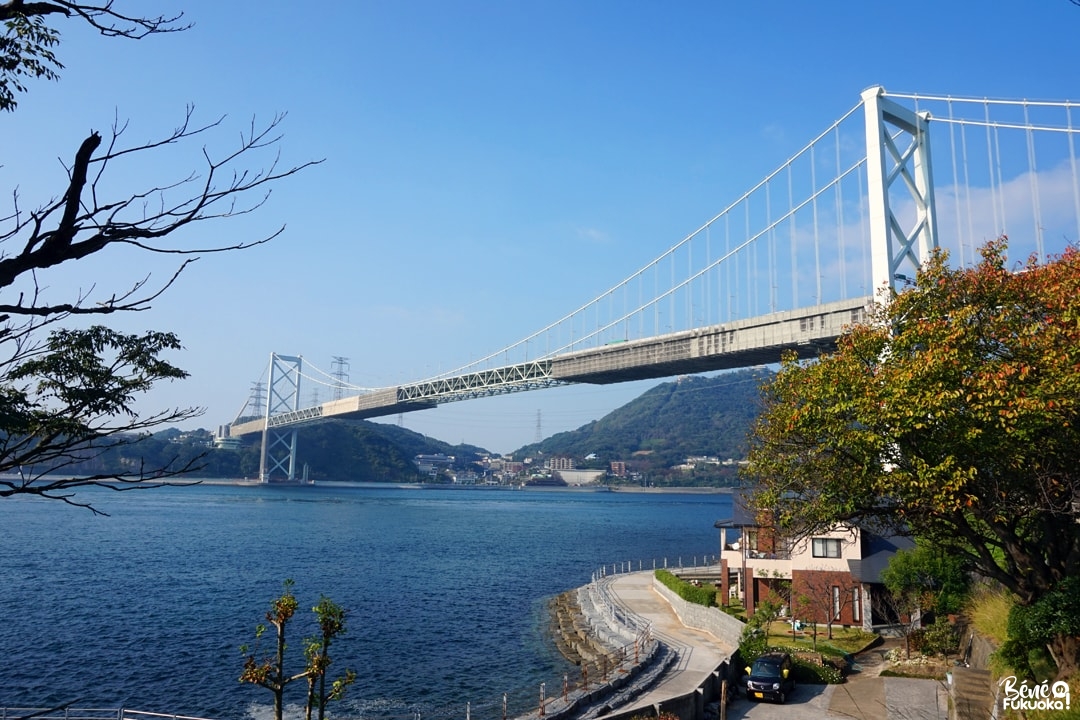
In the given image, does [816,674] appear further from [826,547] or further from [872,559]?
[872,559]

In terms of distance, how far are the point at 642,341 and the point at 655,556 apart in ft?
67.7

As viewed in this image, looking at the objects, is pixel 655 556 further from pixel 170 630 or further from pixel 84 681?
pixel 84 681

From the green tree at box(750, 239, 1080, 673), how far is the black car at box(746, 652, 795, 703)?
4365mm

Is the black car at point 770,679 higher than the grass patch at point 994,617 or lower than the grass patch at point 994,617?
lower

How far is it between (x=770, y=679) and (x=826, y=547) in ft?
37.5

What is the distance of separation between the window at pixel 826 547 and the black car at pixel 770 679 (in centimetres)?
1013

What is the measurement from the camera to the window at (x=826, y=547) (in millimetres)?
28328

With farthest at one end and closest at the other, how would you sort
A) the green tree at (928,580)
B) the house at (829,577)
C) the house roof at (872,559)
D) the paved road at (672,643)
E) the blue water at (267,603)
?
1. the house roof at (872,559)
2. the house at (829,577)
3. the green tree at (928,580)
4. the blue water at (267,603)
5. the paved road at (672,643)

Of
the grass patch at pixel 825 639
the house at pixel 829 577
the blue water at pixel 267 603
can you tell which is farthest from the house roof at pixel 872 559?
the blue water at pixel 267 603

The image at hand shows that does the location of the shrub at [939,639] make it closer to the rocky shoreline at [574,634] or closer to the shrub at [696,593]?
the shrub at [696,593]

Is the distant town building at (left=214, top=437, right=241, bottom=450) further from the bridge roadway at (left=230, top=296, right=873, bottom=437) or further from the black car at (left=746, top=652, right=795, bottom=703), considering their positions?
the black car at (left=746, top=652, right=795, bottom=703)

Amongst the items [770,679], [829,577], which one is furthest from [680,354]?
[770,679]

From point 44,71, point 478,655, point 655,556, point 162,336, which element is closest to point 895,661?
point 478,655

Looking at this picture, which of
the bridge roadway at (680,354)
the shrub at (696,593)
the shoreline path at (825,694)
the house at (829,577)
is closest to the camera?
the shoreline path at (825,694)
